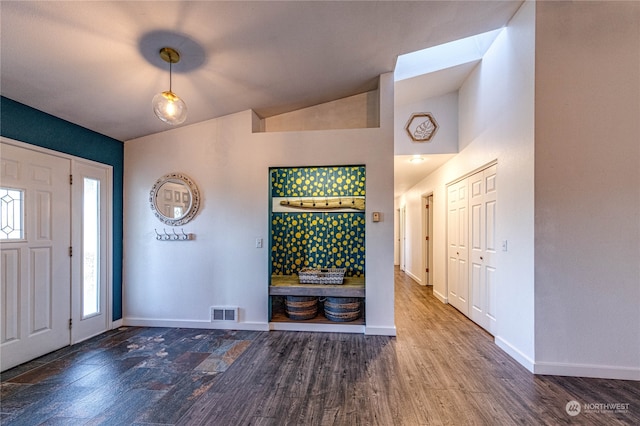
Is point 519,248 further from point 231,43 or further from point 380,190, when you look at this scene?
point 231,43

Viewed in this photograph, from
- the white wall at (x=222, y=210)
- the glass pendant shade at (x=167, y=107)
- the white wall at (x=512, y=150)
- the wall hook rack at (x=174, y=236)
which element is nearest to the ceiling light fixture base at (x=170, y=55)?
the glass pendant shade at (x=167, y=107)

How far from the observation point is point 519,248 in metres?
2.68

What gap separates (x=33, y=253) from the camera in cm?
272

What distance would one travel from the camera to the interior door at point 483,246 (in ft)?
10.9

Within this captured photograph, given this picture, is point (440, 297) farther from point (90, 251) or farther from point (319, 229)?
point (90, 251)

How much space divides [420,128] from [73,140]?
4.41 metres

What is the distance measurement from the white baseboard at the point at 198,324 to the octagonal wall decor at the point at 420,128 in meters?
3.38

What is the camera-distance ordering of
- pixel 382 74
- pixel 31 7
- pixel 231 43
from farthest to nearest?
pixel 382 74
pixel 231 43
pixel 31 7

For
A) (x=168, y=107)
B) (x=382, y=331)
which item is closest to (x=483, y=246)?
(x=382, y=331)

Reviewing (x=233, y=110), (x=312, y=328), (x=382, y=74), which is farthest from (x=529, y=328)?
(x=233, y=110)

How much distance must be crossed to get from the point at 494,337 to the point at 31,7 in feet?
16.1

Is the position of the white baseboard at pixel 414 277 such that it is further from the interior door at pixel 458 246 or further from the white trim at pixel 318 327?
the white trim at pixel 318 327

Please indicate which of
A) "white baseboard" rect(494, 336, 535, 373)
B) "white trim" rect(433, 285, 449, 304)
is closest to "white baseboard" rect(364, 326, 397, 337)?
"white baseboard" rect(494, 336, 535, 373)

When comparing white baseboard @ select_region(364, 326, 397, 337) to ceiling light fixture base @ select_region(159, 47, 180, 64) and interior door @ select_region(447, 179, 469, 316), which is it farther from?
ceiling light fixture base @ select_region(159, 47, 180, 64)
